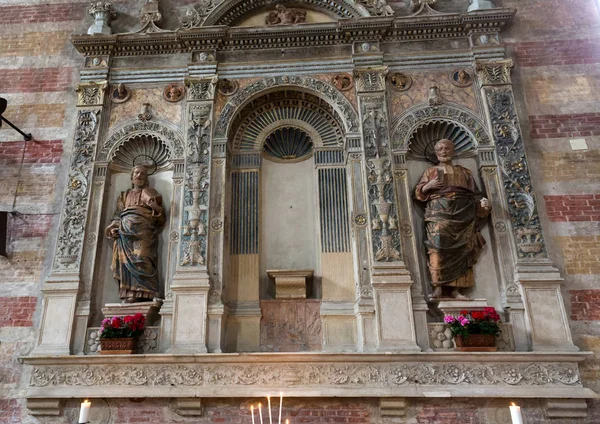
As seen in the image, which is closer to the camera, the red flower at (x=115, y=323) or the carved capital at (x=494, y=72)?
the red flower at (x=115, y=323)

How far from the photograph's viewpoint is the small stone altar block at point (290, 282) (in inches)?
267

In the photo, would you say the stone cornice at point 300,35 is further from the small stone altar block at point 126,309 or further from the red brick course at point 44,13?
the small stone altar block at point 126,309

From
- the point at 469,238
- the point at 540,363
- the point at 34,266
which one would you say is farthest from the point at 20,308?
the point at 540,363

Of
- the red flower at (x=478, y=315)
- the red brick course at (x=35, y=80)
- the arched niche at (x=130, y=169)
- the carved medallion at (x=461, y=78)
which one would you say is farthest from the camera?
the red brick course at (x=35, y=80)

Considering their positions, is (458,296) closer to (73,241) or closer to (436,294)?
(436,294)

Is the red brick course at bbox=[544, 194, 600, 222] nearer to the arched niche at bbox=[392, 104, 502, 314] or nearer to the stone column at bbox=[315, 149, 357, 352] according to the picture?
the arched niche at bbox=[392, 104, 502, 314]

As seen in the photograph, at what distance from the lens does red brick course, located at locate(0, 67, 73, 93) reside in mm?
8039

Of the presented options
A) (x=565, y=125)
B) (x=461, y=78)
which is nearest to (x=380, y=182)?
(x=461, y=78)

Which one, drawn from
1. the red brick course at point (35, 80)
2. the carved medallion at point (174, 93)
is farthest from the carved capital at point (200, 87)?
the red brick course at point (35, 80)

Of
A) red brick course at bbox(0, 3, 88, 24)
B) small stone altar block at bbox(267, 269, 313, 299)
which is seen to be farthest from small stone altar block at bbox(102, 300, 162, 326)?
red brick course at bbox(0, 3, 88, 24)

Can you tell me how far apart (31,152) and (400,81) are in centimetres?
594

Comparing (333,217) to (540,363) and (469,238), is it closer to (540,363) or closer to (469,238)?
(469,238)

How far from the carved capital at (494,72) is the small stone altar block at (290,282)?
158 inches

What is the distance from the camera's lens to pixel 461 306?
6.28m
